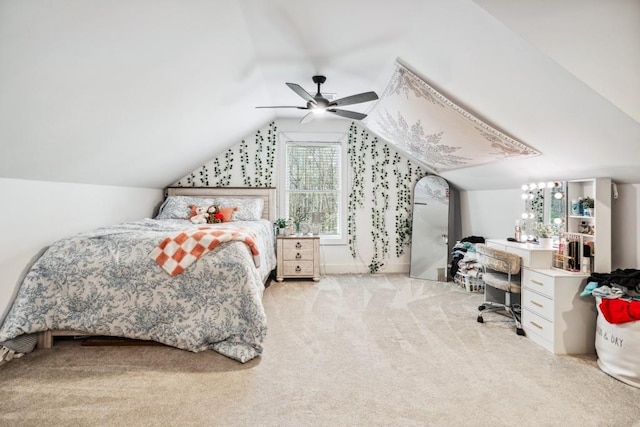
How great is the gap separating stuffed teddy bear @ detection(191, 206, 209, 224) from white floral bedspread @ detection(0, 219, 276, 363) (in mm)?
1801

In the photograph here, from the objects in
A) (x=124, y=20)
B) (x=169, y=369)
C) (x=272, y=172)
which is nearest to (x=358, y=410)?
(x=169, y=369)

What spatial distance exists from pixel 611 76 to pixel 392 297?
2.83m

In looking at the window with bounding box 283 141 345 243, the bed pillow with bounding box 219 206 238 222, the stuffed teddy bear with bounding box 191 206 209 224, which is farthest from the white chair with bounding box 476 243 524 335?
the stuffed teddy bear with bounding box 191 206 209 224

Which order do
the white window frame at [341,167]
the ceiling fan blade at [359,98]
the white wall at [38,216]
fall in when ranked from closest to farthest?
the white wall at [38,216] < the ceiling fan blade at [359,98] < the white window frame at [341,167]

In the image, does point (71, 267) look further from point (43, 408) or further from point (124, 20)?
point (124, 20)

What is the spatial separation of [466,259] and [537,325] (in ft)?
5.37

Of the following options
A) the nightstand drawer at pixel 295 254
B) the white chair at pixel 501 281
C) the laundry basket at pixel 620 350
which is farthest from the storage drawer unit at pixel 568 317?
the nightstand drawer at pixel 295 254

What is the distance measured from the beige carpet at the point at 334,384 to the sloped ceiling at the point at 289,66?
1.44 metres

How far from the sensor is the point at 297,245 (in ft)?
15.7

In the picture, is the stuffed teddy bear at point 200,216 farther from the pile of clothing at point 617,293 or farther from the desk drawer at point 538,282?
the pile of clothing at point 617,293

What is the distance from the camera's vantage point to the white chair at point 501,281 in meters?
3.00

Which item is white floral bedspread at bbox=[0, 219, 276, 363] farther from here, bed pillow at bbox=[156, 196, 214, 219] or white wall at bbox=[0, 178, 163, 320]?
bed pillow at bbox=[156, 196, 214, 219]

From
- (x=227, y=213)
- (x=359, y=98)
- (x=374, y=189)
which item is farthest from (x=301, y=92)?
(x=374, y=189)

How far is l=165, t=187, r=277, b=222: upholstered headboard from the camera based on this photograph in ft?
16.9
